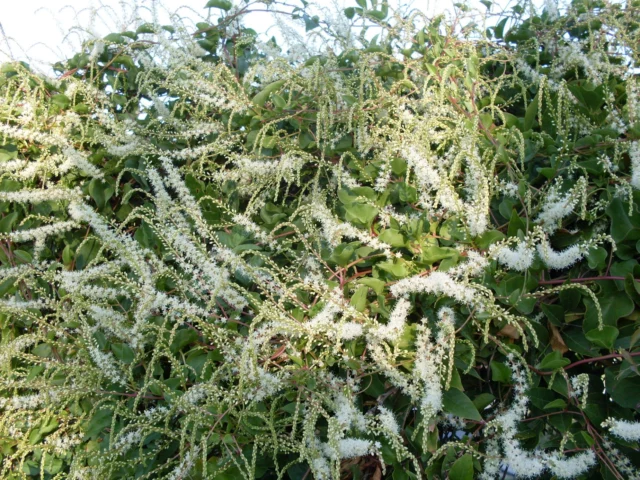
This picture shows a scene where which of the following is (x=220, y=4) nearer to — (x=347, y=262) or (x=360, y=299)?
(x=347, y=262)

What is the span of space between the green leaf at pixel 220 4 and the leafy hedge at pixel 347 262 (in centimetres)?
18

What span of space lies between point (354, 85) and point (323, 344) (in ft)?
3.05

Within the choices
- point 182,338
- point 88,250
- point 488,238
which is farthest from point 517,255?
point 88,250

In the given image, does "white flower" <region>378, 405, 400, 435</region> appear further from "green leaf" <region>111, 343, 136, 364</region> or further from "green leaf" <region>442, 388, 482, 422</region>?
"green leaf" <region>111, 343, 136, 364</region>

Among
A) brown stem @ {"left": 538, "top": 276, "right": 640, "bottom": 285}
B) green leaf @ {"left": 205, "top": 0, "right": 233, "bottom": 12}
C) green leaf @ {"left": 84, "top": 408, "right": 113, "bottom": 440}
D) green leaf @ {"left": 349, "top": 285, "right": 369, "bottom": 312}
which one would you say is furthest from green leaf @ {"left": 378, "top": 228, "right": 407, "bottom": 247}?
green leaf @ {"left": 205, "top": 0, "right": 233, "bottom": 12}

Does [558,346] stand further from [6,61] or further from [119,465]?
[6,61]

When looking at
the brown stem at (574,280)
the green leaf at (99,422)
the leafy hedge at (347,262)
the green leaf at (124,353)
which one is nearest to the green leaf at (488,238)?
the leafy hedge at (347,262)

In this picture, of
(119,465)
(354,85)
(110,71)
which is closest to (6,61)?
(110,71)

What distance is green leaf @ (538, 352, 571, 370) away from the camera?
50.3 inches

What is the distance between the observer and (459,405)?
1331mm

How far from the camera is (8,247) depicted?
6.86 feet

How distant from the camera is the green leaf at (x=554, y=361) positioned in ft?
4.19

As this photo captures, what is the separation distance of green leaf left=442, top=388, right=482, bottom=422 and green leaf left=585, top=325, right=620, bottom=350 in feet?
1.01

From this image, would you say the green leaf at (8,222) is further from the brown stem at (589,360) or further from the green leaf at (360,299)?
the brown stem at (589,360)
